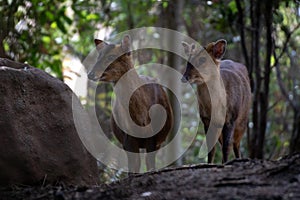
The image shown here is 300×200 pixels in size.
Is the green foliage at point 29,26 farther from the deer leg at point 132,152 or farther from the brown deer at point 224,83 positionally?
the brown deer at point 224,83

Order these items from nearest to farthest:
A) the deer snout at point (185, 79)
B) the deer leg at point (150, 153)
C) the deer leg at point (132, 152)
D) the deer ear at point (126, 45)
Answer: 1. the deer snout at point (185, 79)
2. the deer ear at point (126, 45)
3. the deer leg at point (132, 152)
4. the deer leg at point (150, 153)

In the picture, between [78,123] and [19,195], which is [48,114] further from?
→ [19,195]

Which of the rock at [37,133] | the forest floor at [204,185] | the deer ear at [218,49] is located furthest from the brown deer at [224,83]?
the forest floor at [204,185]

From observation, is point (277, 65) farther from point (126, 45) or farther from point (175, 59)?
point (126, 45)

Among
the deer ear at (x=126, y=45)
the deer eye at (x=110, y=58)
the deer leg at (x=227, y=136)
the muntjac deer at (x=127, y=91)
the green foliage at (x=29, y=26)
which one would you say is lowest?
the deer leg at (x=227, y=136)

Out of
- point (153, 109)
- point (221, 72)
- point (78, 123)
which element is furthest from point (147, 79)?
point (78, 123)

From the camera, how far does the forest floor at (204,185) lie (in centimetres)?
430

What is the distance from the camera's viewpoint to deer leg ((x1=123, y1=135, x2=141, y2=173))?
748 centimetres

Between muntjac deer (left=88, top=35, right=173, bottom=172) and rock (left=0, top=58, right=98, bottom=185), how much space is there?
107 cm

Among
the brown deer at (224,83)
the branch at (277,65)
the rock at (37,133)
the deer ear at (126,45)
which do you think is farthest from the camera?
the branch at (277,65)

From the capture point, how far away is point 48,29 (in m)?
11.3

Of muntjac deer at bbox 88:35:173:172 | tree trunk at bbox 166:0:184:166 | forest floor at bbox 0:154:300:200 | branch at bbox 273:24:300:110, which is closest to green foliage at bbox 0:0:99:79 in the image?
muntjac deer at bbox 88:35:173:172

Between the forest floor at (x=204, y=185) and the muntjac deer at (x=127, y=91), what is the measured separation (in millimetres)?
2102

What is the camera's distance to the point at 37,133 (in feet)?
18.6
